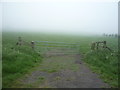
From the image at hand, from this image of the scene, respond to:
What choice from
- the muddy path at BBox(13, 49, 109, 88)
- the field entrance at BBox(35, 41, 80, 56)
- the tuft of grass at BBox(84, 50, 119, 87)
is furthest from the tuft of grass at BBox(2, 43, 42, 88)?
the field entrance at BBox(35, 41, 80, 56)

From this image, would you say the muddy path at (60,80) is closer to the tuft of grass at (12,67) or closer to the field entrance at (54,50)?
the tuft of grass at (12,67)

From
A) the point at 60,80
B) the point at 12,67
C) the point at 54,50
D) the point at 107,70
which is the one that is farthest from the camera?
the point at 54,50

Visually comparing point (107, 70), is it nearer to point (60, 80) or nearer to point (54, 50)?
point (60, 80)

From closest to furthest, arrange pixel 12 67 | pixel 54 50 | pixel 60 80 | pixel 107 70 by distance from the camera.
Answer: pixel 60 80, pixel 12 67, pixel 107 70, pixel 54 50

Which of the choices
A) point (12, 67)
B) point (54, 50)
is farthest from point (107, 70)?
point (54, 50)

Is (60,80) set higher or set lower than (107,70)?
lower

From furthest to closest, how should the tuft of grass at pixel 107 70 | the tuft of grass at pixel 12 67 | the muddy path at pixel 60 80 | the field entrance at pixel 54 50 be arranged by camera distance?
the field entrance at pixel 54 50 < the tuft of grass at pixel 107 70 < the tuft of grass at pixel 12 67 < the muddy path at pixel 60 80

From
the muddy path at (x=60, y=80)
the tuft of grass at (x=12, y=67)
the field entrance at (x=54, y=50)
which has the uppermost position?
the field entrance at (x=54, y=50)

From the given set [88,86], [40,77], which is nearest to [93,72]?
[88,86]

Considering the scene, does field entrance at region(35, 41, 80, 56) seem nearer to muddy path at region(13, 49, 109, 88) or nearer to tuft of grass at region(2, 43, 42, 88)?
tuft of grass at region(2, 43, 42, 88)

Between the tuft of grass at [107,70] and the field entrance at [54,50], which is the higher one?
the field entrance at [54,50]

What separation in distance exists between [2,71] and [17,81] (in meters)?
1.59

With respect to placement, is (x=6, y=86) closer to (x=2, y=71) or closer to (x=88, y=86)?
(x=2, y=71)

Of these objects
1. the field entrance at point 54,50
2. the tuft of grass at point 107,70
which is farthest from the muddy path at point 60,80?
the field entrance at point 54,50
